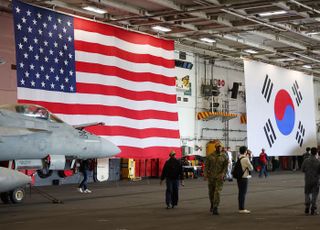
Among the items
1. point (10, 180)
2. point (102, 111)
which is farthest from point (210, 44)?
point (10, 180)

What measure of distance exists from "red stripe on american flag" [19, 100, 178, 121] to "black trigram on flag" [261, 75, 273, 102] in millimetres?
7194

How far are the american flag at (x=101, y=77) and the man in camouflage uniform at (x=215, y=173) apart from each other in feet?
25.6

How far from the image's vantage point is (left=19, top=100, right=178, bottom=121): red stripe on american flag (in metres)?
18.9

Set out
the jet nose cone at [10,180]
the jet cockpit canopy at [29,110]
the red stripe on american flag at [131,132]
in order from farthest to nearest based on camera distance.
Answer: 1. the red stripe on american flag at [131,132]
2. the jet cockpit canopy at [29,110]
3. the jet nose cone at [10,180]

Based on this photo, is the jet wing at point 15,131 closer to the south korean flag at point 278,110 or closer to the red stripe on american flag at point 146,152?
the red stripe on american flag at point 146,152

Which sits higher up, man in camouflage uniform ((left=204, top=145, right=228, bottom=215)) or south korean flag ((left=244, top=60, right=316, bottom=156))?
south korean flag ((left=244, top=60, right=316, bottom=156))

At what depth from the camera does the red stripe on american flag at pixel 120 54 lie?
2032 centimetres

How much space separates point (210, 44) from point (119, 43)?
9.37 meters

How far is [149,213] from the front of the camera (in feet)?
41.5

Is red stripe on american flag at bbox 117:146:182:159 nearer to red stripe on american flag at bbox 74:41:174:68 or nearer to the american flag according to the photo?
the american flag

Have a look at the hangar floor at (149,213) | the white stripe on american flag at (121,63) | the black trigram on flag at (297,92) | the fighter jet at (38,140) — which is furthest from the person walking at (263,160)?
the fighter jet at (38,140)

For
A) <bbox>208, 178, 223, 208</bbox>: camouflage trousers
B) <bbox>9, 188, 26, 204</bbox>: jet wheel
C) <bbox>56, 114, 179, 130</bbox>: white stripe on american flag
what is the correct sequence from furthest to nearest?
<bbox>56, 114, 179, 130</bbox>: white stripe on american flag < <bbox>9, 188, 26, 204</bbox>: jet wheel < <bbox>208, 178, 223, 208</bbox>: camouflage trousers

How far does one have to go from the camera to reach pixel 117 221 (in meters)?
11.1

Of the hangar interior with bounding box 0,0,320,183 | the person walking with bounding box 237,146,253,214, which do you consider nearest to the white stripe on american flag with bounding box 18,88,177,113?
the hangar interior with bounding box 0,0,320,183
